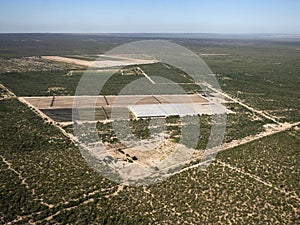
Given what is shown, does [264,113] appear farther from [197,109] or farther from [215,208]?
[215,208]

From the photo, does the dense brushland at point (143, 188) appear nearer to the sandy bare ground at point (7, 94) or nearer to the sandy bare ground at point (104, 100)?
the sandy bare ground at point (104, 100)

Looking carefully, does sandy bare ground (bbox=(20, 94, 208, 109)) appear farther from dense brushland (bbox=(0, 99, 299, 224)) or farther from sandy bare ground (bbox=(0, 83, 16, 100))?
dense brushland (bbox=(0, 99, 299, 224))

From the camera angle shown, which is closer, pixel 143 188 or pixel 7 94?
pixel 143 188

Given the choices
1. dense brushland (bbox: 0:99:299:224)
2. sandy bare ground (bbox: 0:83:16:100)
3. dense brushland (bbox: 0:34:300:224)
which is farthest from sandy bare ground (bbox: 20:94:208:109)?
dense brushland (bbox: 0:99:299:224)

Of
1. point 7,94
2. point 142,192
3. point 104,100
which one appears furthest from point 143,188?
point 7,94

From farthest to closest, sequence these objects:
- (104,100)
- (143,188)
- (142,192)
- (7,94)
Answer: (7,94), (104,100), (143,188), (142,192)

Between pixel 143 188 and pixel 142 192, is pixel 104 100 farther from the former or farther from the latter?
pixel 142 192

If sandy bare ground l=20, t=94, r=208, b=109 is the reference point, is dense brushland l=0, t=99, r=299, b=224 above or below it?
below

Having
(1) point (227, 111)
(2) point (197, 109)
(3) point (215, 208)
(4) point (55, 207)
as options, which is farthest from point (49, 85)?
(3) point (215, 208)

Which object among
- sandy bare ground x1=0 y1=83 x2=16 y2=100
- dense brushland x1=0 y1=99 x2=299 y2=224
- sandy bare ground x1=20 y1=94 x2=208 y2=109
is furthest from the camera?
sandy bare ground x1=0 y1=83 x2=16 y2=100

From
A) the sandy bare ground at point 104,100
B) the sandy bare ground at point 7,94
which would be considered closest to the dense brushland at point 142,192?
the sandy bare ground at point 104,100

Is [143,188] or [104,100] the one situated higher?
[104,100]

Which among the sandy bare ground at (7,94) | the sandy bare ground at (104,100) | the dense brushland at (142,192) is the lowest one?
the dense brushland at (142,192)
